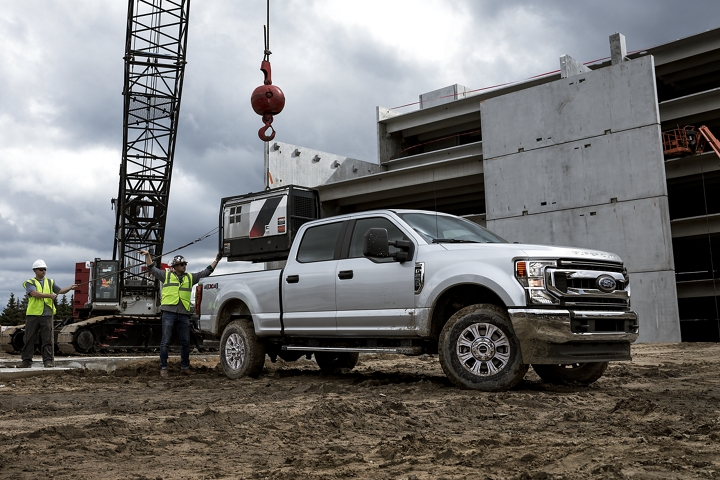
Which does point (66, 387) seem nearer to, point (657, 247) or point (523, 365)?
point (523, 365)

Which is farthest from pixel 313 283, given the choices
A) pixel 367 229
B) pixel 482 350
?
pixel 482 350

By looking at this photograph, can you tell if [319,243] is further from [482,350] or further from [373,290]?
[482,350]

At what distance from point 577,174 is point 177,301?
1670 cm

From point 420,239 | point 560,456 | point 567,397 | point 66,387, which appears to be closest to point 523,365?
point 567,397

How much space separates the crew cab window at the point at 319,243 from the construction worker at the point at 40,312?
4.76 metres

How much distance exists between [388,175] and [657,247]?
39.2ft

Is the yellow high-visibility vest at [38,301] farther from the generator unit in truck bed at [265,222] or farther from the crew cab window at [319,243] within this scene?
the generator unit in truck bed at [265,222]

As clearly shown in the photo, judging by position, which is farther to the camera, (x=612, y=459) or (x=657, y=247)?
Result: (x=657, y=247)

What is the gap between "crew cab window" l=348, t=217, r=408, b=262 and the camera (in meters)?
8.02

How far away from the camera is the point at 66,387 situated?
9320 millimetres

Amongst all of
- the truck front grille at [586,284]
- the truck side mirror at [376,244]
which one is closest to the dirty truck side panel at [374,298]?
the truck side mirror at [376,244]

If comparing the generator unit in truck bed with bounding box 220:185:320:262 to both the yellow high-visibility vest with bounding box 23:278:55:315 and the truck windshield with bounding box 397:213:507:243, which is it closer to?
the yellow high-visibility vest with bounding box 23:278:55:315

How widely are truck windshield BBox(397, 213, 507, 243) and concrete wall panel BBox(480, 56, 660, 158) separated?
1648cm

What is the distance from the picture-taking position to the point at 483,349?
6941mm
